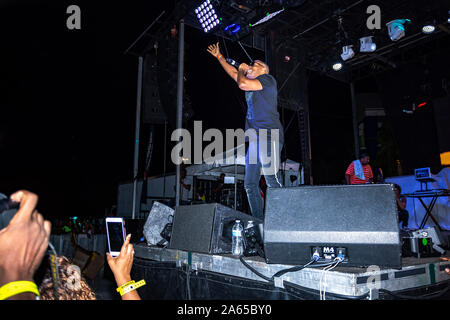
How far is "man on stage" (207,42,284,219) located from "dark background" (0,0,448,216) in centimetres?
360

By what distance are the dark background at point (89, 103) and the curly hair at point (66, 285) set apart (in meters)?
4.31

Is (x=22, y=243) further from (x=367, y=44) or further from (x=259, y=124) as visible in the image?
(x=367, y=44)

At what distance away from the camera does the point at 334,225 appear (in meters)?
1.49

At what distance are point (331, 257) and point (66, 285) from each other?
1.15 meters

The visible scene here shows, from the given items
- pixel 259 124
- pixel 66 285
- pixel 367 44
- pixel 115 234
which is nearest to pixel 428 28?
pixel 367 44

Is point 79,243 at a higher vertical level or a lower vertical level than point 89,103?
lower

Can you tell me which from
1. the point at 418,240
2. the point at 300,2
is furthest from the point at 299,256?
the point at 300,2

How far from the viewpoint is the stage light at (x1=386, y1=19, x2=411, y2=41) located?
613cm

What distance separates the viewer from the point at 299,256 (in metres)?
1.55

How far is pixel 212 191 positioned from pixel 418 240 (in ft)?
25.6

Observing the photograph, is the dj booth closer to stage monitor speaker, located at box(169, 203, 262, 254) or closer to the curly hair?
stage monitor speaker, located at box(169, 203, 262, 254)

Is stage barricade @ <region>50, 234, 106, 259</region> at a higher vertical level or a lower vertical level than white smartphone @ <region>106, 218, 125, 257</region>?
lower

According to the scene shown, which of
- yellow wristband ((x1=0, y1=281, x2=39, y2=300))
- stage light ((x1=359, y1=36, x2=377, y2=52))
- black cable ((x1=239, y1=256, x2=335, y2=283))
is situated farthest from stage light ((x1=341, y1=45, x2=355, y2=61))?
yellow wristband ((x1=0, y1=281, x2=39, y2=300))

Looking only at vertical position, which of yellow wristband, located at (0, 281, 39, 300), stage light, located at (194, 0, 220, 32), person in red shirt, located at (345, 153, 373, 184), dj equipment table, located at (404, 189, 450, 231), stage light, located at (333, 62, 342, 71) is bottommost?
yellow wristband, located at (0, 281, 39, 300)
